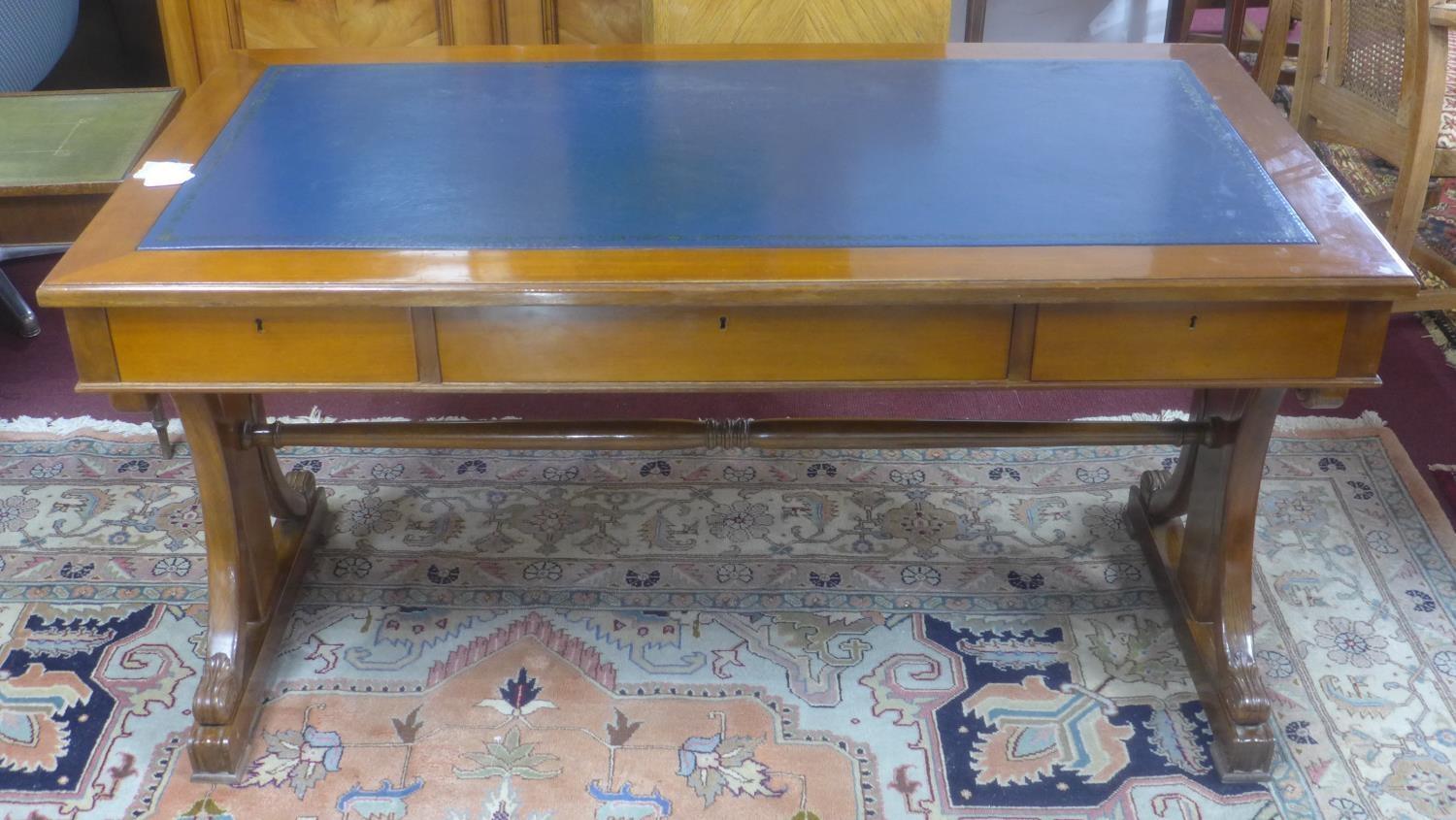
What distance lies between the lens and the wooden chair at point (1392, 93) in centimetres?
305

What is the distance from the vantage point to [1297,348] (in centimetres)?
177

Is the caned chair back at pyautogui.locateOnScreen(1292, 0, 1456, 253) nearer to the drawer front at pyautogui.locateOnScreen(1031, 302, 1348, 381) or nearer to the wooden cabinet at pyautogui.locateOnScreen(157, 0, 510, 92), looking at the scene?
the drawer front at pyautogui.locateOnScreen(1031, 302, 1348, 381)

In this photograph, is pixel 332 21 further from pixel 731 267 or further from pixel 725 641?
pixel 731 267

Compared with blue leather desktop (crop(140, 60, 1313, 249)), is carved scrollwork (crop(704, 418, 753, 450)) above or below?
below

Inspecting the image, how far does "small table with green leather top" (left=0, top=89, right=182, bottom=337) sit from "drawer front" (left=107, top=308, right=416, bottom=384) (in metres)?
1.15

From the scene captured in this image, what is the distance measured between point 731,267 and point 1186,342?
61 cm

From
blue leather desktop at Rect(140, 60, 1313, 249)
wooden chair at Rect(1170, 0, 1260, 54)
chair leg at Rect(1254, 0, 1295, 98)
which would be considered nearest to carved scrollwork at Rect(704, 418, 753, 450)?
blue leather desktop at Rect(140, 60, 1313, 249)

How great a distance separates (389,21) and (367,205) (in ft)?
6.03

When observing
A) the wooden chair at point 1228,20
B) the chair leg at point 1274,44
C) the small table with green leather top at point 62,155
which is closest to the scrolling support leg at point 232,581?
the small table with green leather top at point 62,155

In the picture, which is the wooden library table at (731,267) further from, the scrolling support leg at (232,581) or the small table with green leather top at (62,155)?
the small table with green leather top at (62,155)

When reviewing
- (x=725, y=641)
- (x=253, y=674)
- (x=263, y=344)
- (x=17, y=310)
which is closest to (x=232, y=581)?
(x=253, y=674)

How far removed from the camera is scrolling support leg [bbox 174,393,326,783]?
208 cm

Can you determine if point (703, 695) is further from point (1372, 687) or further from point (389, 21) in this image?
point (389, 21)

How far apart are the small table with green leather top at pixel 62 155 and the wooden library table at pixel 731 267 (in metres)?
0.66
